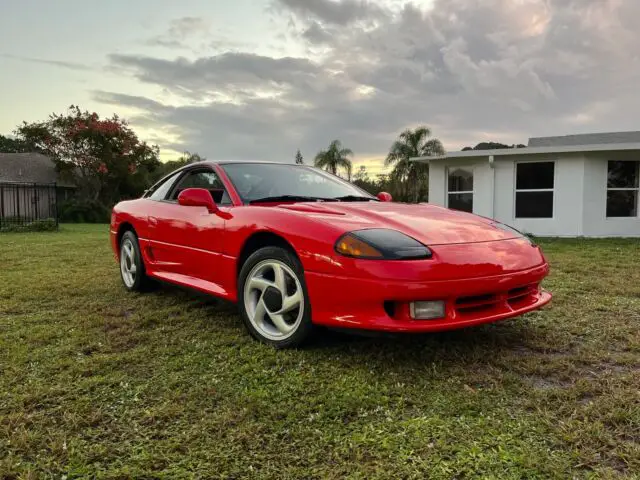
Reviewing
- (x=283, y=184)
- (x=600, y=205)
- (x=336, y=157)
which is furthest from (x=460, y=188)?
(x=336, y=157)

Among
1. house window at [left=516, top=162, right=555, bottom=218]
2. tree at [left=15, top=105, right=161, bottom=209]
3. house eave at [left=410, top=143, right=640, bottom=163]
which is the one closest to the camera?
house eave at [left=410, top=143, right=640, bottom=163]

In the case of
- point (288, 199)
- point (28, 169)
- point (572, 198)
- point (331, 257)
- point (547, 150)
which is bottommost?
point (331, 257)

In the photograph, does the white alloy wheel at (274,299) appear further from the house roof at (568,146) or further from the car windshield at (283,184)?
the house roof at (568,146)

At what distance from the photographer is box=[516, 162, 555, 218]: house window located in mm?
12971

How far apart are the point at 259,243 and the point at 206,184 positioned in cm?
125

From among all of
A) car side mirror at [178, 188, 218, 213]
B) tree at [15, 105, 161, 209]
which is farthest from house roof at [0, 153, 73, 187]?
car side mirror at [178, 188, 218, 213]

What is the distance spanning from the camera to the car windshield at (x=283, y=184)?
12.4ft

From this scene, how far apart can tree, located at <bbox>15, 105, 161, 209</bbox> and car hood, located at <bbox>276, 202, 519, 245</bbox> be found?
86.1 feet

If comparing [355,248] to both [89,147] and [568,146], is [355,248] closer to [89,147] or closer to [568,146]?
[568,146]

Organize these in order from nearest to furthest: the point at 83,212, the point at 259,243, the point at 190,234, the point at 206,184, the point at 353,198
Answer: the point at 259,243 → the point at 190,234 → the point at 353,198 → the point at 206,184 → the point at 83,212

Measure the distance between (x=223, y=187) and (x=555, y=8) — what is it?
395 inches

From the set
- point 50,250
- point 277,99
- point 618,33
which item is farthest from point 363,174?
point 50,250

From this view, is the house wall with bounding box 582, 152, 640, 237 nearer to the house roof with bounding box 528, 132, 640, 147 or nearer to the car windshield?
the house roof with bounding box 528, 132, 640, 147

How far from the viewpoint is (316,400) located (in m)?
2.39
